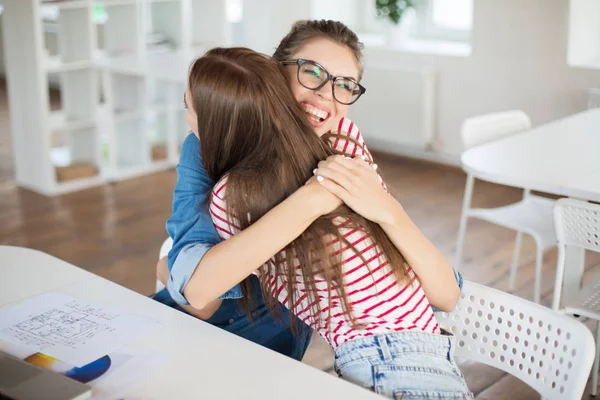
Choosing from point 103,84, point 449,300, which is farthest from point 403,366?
point 103,84

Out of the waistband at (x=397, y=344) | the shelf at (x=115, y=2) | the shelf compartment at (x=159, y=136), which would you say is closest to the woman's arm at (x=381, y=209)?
the waistband at (x=397, y=344)

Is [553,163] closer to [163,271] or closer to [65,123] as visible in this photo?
[163,271]

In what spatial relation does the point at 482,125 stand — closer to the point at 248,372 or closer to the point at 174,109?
the point at 248,372

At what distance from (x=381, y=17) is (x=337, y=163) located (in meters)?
3.92

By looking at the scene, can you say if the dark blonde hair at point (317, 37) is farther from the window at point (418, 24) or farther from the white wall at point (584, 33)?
the window at point (418, 24)

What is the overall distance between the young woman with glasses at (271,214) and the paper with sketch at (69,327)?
0.11m

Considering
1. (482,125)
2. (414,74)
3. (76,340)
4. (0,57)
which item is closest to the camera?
(76,340)

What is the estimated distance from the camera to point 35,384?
115cm

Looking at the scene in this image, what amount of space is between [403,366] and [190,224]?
1.50 feet

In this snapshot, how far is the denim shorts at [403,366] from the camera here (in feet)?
4.24

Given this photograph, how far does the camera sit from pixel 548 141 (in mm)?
2785

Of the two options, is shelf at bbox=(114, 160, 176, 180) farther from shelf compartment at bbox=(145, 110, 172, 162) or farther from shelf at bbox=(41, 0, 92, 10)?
shelf at bbox=(41, 0, 92, 10)

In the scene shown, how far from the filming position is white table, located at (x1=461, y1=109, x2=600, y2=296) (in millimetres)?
2297

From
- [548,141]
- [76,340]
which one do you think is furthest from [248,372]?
[548,141]
